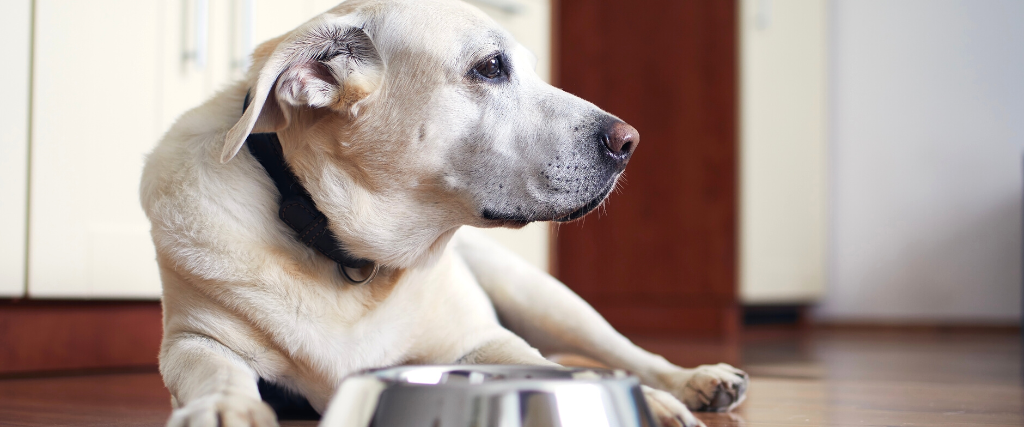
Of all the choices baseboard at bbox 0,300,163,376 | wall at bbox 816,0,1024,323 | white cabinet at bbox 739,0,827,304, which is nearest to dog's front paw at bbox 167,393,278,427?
baseboard at bbox 0,300,163,376

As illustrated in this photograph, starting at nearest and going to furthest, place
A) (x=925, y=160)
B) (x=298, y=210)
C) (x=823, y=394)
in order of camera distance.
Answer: (x=298, y=210) < (x=823, y=394) < (x=925, y=160)

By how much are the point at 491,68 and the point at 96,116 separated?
1.12 meters

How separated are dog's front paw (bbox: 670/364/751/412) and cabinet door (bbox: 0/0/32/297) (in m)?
1.43

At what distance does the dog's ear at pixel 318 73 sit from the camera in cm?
107

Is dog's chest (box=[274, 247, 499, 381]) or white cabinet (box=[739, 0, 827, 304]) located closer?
dog's chest (box=[274, 247, 499, 381])

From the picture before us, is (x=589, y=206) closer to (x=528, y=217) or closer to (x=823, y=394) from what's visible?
(x=528, y=217)

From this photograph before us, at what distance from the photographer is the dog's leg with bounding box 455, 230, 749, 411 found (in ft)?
4.92

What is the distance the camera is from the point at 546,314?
156 cm

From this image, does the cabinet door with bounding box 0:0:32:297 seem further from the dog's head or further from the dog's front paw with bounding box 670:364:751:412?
the dog's front paw with bounding box 670:364:751:412

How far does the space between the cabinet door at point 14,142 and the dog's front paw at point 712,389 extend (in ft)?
4.68

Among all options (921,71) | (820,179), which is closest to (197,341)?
(820,179)

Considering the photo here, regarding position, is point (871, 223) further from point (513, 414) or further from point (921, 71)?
point (513, 414)

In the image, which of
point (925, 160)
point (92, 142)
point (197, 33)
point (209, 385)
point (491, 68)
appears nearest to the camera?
point (209, 385)

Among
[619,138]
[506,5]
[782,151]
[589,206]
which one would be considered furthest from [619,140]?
[782,151]
